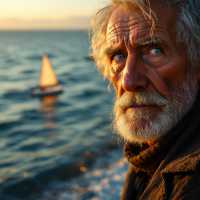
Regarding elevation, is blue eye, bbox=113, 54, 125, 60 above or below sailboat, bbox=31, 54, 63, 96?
Answer: below

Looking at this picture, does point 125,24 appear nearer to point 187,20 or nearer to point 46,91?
point 187,20

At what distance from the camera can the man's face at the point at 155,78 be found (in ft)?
5.42

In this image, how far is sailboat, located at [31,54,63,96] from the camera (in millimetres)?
19219

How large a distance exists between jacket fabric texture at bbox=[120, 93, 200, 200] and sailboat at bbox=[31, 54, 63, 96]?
18054mm

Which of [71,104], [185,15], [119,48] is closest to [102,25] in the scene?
[119,48]

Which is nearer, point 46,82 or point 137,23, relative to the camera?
point 137,23

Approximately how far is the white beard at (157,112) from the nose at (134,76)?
0.06 metres

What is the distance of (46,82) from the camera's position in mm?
19781

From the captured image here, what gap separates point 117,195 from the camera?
20.0 ft

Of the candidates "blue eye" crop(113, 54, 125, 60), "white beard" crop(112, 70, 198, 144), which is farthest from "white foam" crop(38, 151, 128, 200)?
"blue eye" crop(113, 54, 125, 60)

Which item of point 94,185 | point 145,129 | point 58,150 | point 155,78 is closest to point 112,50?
point 155,78

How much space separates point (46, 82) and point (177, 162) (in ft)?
63.5

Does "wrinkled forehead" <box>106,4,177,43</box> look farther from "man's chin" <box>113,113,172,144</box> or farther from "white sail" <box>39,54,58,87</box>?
"white sail" <box>39,54,58,87</box>

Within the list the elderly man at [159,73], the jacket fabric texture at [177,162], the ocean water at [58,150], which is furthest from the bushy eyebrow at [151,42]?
the ocean water at [58,150]
